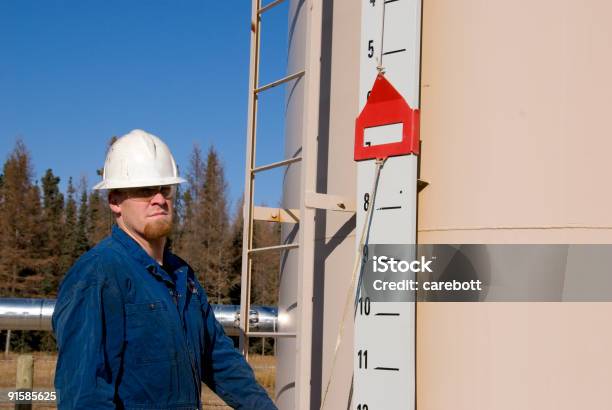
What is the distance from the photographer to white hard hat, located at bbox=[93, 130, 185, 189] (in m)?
3.30

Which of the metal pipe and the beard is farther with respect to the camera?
the metal pipe

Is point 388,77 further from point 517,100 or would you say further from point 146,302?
point 146,302

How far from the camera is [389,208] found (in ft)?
13.1

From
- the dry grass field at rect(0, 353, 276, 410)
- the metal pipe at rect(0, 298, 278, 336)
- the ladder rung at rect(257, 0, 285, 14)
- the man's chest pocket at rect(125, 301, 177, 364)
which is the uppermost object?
the ladder rung at rect(257, 0, 285, 14)

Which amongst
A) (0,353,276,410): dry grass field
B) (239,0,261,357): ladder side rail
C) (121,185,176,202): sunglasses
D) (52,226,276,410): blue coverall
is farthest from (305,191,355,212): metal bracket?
(0,353,276,410): dry grass field

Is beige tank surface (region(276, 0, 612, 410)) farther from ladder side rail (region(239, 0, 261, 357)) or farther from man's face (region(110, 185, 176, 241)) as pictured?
ladder side rail (region(239, 0, 261, 357))

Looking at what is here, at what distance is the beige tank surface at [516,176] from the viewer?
3.69m

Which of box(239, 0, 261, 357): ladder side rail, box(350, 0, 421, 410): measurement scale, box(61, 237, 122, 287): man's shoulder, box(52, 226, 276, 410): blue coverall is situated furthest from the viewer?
box(239, 0, 261, 357): ladder side rail

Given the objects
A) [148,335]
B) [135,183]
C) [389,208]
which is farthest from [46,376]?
[148,335]

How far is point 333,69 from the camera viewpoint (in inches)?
186

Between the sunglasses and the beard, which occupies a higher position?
the sunglasses

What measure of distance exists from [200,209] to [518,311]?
36.0 meters

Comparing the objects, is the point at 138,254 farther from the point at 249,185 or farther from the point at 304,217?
the point at 249,185

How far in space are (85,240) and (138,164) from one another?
36.2 meters
